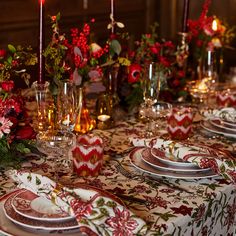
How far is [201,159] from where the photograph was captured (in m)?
1.35

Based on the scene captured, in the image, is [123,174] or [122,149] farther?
[122,149]

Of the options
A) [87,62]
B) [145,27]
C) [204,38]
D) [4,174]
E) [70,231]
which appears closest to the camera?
[70,231]

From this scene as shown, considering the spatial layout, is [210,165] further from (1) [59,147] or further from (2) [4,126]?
(2) [4,126]

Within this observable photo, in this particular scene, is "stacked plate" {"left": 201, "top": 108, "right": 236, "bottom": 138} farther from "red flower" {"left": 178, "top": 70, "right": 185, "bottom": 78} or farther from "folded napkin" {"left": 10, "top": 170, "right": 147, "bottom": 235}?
"folded napkin" {"left": 10, "top": 170, "right": 147, "bottom": 235}

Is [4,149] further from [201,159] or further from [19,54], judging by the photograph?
[201,159]

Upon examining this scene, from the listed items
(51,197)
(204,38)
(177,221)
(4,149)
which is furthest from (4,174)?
(204,38)

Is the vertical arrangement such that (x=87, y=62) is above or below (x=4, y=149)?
above

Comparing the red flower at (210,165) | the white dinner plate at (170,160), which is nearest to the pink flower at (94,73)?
the white dinner plate at (170,160)

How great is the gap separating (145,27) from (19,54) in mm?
3236

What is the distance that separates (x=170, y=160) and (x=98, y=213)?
1.31ft

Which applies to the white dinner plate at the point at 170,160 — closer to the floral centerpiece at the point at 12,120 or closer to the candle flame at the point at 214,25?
the floral centerpiece at the point at 12,120

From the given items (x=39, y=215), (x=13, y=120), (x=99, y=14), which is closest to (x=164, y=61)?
(x=13, y=120)

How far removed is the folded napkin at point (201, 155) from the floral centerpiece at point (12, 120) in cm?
31

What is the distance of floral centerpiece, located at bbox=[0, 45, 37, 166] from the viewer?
4.58ft
